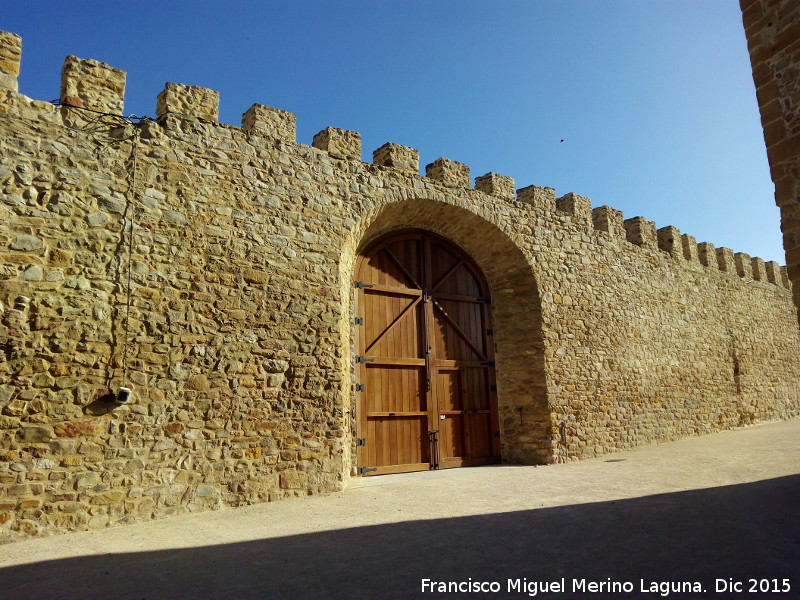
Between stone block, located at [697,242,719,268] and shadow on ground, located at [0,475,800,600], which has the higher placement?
stone block, located at [697,242,719,268]

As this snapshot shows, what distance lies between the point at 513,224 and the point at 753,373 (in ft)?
26.2

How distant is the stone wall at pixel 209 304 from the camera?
4.71 m

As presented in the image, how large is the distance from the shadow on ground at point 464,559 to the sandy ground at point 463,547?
1cm

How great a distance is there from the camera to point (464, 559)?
3.37 meters

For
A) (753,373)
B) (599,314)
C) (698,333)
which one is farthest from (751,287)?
(599,314)

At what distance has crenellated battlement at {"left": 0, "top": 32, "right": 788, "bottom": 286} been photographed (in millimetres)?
5367

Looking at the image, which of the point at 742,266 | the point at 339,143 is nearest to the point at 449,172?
the point at 339,143

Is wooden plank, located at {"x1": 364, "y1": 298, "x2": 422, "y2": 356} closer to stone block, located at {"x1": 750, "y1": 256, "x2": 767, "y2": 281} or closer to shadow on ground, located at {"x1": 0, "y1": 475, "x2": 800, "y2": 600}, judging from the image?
shadow on ground, located at {"x1": 0, "y1": 475, "x2": 800, "y2": 600}

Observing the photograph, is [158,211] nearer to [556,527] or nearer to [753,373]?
[556,527]

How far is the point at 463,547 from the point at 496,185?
605cm

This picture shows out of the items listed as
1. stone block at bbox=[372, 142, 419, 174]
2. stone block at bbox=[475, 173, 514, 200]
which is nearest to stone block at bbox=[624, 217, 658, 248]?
stone block at bbox=[475, 173, 514, 200]

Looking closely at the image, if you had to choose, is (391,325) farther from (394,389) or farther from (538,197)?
(538,197)

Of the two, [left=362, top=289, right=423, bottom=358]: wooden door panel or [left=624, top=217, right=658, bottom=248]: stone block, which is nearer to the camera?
[left=362, top=289, right=423, bottom=358]: wooden door panel

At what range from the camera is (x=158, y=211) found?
5.52 m
